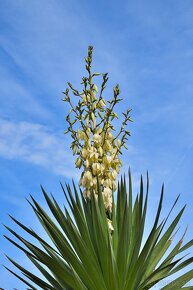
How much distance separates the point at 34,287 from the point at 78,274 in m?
0.38

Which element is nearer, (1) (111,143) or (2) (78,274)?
(2) (78,274)

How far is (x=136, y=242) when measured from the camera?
288 cm

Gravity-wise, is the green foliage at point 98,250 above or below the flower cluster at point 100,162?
below

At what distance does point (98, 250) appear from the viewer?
3.02 meters

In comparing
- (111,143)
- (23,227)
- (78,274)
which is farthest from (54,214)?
(111,143)

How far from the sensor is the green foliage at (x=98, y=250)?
288cm

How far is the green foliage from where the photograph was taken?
2875 millimetres

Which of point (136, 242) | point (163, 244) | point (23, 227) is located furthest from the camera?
point (163, 244)

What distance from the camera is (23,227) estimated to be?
10.1 feet

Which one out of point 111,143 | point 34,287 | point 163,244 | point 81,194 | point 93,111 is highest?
point 93,111

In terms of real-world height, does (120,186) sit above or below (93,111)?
below

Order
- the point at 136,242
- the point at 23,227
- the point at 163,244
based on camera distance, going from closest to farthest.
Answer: the point at 136,242
the point at 23,227
the point at 163,244

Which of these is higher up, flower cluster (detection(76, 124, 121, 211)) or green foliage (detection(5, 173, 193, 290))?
flower cluster (detection(76, 124, 121, 211))

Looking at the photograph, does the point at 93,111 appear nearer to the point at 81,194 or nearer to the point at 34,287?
the point at 81,194
